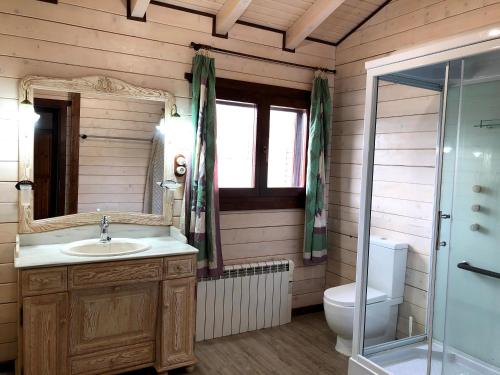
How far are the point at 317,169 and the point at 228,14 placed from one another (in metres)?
1.46

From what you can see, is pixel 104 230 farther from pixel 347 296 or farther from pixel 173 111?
pixel 347 296

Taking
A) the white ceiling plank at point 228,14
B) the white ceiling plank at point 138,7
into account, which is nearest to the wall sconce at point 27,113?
Answer: the white ceiling plank at point 138,7

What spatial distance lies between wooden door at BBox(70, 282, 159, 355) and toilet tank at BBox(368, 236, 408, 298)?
1575mm

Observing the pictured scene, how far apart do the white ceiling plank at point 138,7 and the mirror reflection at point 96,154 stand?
0.58m

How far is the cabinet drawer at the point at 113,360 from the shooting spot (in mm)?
2348

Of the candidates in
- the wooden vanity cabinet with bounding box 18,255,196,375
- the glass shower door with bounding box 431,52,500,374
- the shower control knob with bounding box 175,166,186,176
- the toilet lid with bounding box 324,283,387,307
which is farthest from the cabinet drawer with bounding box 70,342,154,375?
the glass shower door with bounding box 431,52,500,374

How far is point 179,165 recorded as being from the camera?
3.03 metres

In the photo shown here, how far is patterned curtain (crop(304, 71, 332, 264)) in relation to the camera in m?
3.52

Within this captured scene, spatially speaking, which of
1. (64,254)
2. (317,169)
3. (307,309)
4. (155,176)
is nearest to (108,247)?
(64,254)

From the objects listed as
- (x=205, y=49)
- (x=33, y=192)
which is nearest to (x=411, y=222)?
(x=205, y=49)

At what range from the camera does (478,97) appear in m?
2.52

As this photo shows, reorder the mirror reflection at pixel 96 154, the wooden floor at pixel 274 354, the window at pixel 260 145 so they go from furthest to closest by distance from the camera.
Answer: the window at pixel 260 145 → the wooden floor at pixel 274 354 → the mirror reflection at pixel 96 154

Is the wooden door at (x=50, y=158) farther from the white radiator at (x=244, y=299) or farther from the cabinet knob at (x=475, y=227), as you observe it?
the cabinet knob at (x=475, y=227)

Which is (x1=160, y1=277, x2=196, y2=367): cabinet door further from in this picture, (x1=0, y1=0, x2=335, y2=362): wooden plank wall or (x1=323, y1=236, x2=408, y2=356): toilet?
(x1=323, y1=236, x2=408, y2=356): toilet
